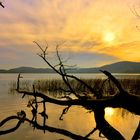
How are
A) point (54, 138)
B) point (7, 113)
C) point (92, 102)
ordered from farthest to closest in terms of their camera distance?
point (7, 113)
point (54, 138)
point (92, 102)

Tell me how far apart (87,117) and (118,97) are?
56.6ft

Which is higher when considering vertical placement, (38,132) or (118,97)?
(118,97)

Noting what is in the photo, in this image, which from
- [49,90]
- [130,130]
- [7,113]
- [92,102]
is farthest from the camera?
[49,90]

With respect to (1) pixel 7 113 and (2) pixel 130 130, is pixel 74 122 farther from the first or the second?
(1) pixel 7 113

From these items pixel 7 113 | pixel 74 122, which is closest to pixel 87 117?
pixel 74 122

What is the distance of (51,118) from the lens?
65.1ft

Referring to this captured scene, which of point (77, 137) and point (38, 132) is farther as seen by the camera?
point (38, 132)

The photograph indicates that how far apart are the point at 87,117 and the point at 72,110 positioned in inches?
129

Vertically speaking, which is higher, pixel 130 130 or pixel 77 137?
pixel 77 137

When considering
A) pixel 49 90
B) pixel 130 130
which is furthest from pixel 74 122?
pixel 49 90

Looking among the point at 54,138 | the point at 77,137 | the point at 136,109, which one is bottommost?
the point at 54,138

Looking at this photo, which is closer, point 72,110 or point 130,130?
point 130,130

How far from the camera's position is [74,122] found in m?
18.5

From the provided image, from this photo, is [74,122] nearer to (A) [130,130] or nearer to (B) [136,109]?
(A) [130,130]
